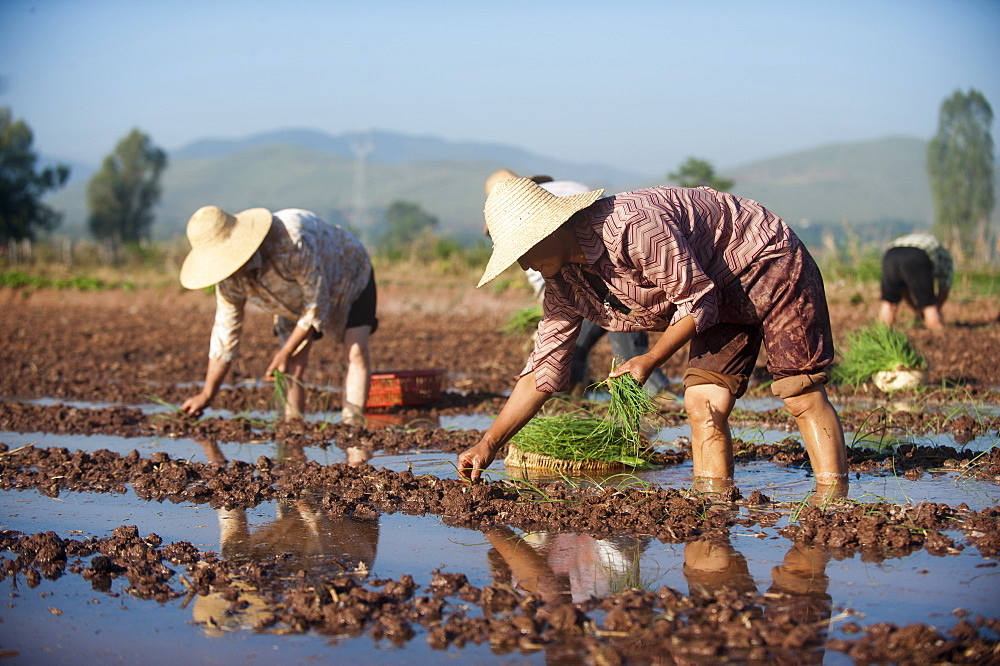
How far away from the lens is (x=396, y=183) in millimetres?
183125

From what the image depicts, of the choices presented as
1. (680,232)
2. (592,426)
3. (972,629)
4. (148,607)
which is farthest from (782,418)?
(148,607)

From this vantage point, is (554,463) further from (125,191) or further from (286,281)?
(125,191)

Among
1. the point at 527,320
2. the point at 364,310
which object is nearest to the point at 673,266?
the point at 364,310

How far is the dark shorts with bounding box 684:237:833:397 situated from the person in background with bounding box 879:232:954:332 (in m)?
6.85

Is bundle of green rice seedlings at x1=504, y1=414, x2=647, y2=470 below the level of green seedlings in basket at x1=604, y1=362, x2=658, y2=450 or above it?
below

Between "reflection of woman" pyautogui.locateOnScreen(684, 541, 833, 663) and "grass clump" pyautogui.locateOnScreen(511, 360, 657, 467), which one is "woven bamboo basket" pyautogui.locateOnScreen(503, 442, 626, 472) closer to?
"grass clump" pyautogui.locateOnScreen(511, 360, 657, 467)

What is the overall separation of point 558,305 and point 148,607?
200 cm

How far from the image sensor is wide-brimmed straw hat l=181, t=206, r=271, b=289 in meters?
5.81

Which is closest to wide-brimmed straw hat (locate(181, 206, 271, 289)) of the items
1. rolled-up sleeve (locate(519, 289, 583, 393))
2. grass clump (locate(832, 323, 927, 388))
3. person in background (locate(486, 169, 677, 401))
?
person in background (locate(486, 169, 677, 401))

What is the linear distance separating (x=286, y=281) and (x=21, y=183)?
1942 inches

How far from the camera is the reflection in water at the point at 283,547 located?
9.96ft

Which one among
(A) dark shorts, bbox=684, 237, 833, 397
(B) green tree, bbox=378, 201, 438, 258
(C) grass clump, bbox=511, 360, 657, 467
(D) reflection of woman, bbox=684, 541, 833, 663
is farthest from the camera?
(B) green tree, bbox=378, 201, 438, 258

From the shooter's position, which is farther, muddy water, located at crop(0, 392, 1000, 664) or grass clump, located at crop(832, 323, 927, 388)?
grass clump, located at crop(832, 323, 927, 388)

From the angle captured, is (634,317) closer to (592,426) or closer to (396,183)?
(592,426)
